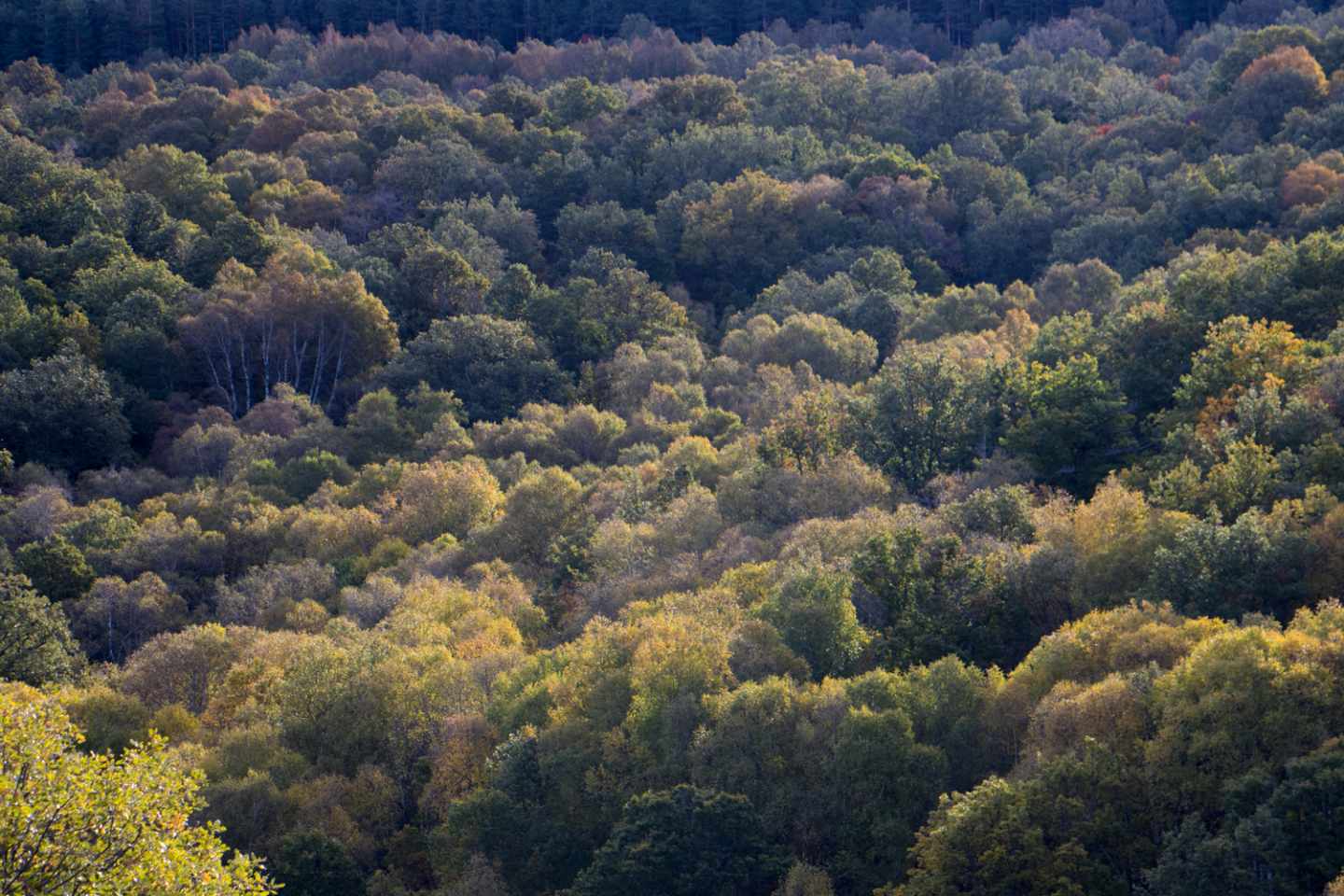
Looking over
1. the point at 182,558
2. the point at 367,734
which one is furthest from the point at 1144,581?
the point at 182,558

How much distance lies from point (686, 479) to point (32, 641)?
97.7 ft

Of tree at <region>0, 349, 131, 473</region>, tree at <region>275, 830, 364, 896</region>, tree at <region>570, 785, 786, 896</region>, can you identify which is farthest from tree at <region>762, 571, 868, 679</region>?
tree at <region>0, 349, 131, 473</region>

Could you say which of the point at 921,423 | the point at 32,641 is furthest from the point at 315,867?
the point at 921,423

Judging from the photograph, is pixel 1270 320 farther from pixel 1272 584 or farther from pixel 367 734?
pixel 367 734

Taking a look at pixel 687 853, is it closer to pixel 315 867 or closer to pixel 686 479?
pixel 315 867

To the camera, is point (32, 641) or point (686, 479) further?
point (686, 479)

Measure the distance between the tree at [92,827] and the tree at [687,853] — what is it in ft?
53.5

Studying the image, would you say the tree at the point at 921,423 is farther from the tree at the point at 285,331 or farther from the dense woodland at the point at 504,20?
the dense woodland at the point at 504,20

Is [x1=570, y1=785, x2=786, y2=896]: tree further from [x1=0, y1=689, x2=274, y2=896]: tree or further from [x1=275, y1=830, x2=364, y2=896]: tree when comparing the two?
[x1=0, y1=689, x2=274, y2=896]: tree

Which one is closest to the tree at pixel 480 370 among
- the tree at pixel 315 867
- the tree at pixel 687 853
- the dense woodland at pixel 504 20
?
the tree at pixel 315 867

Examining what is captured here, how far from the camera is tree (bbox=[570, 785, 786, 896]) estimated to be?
40.7m

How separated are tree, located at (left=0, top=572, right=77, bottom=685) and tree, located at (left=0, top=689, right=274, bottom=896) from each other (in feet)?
110

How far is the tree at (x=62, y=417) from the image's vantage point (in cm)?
8681

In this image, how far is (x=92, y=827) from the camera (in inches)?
981
